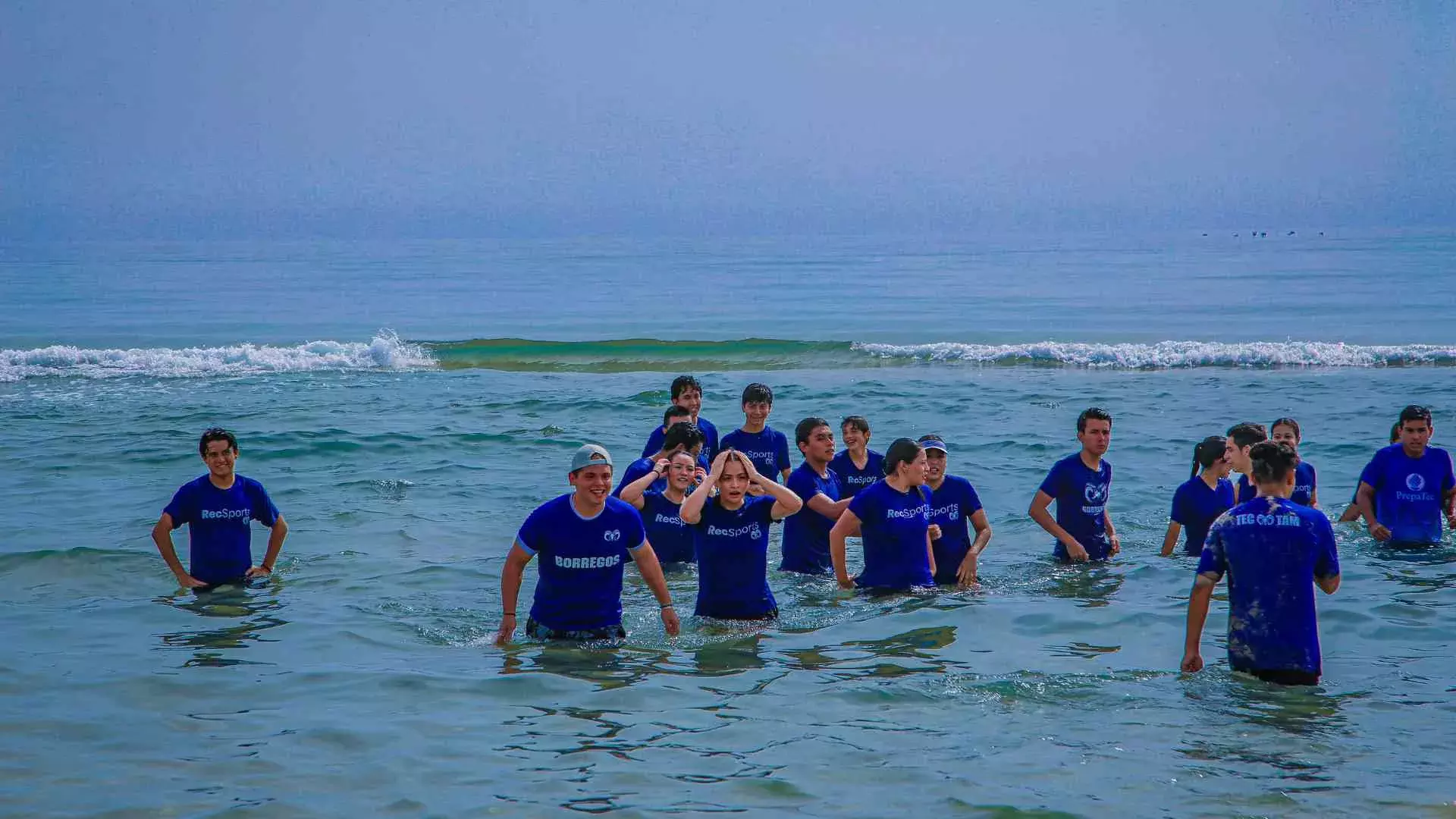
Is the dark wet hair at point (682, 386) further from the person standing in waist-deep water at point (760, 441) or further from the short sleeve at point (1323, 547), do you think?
the short sleeve at point (1323, 547)

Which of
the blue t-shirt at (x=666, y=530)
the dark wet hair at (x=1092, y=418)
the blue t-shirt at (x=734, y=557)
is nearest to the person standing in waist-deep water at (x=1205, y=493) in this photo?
the dark wet hair at (x=1092, y=418)

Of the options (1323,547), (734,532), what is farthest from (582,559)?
(1323,547)

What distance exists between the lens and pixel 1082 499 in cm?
1167

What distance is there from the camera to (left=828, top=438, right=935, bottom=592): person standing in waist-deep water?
10.2 meters

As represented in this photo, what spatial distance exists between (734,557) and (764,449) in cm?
300

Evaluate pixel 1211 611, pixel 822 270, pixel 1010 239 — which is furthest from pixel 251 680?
pixel 1010 239

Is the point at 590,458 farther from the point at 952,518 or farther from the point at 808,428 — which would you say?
the point at 952,518

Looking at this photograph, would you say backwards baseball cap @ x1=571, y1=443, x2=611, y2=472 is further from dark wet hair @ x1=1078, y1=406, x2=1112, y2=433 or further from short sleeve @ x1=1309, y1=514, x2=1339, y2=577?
dark wet hair @ x1=1078, y1=406, x2=1112, y2=433

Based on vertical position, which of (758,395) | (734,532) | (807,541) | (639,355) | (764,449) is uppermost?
(639,355)

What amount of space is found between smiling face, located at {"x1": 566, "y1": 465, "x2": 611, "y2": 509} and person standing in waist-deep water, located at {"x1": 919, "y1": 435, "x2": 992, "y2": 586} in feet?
10.9

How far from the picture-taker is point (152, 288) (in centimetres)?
6525

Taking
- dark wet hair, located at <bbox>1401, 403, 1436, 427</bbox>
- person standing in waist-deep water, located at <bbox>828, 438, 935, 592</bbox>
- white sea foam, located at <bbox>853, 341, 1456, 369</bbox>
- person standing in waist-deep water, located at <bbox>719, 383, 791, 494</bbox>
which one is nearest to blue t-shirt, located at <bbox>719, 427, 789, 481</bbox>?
person standing in waist-deep water, located at <bbox>719, 383, 791, 494</bbox>

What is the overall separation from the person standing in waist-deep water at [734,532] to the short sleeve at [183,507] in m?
4.56

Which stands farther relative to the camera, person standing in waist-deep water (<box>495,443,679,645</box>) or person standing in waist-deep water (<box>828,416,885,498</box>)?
person standing in waist-deep water (<box>828,416,885,498</box>)
